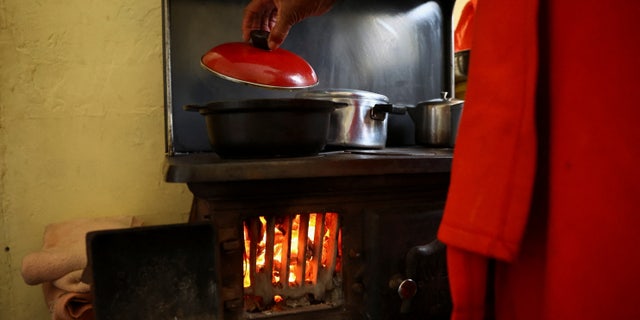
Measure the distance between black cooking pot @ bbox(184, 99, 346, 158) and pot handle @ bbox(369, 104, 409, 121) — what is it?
1.04 feet

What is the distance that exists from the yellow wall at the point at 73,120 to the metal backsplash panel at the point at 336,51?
0.62ft

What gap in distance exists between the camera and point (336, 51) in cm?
159

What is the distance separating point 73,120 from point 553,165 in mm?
1504

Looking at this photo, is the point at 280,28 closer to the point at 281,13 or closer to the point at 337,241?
the point at 281,13

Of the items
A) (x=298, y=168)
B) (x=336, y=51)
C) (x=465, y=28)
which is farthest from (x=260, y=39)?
(x=465, y=28)

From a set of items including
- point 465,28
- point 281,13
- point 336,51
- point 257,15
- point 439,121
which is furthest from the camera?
point 465,28

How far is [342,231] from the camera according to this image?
37.6 inches

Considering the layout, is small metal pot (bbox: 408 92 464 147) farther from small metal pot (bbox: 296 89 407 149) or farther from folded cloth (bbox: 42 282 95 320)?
folded cloth (bbox: 42 282 95 320)

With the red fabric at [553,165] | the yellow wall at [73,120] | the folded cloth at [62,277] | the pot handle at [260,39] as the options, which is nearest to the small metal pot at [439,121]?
the pot handle at [260,39]

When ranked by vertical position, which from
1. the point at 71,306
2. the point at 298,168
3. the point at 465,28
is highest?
the point at 465,28

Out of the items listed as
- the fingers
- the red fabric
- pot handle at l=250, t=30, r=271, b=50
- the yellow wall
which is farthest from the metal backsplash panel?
the red fabric

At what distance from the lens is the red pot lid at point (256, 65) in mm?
977

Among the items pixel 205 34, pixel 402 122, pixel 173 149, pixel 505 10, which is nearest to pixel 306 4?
pixel 505 10

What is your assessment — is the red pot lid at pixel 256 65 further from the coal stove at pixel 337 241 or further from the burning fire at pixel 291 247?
the burning fire at pixel 291 247
